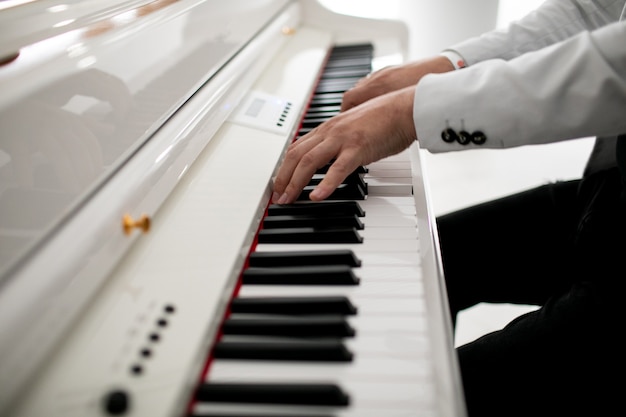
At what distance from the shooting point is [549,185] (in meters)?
1.18

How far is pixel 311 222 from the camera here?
0.86m

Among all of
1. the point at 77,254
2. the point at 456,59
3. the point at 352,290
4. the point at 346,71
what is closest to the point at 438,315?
the point at 352,290

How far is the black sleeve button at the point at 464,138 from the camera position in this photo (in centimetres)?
87

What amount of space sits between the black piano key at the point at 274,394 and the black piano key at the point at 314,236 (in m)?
0.30

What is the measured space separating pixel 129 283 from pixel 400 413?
372 mm

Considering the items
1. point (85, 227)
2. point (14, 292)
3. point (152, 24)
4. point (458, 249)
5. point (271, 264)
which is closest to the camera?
point (14, 292)

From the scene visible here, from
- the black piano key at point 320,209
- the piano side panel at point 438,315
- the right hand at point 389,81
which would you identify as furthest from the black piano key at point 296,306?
the right hand at point 389,81

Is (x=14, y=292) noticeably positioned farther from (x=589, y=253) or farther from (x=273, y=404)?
(x=589, y=253)

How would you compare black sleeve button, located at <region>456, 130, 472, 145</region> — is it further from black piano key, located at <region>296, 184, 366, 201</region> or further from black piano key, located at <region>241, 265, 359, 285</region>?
black piano key, located at <region>241, 265, 359, 285</region>

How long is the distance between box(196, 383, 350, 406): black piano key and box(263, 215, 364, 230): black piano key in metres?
0.35

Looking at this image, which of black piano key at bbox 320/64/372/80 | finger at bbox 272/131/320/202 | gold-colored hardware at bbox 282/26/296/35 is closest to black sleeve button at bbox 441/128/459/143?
finger at bbox 272/131/320/202

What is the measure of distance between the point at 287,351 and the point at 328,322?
65 millimetres

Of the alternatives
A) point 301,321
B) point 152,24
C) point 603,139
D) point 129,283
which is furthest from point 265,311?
point 603,139

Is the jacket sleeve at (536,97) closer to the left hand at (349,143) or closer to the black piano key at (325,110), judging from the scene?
the left hand at (349,143)
